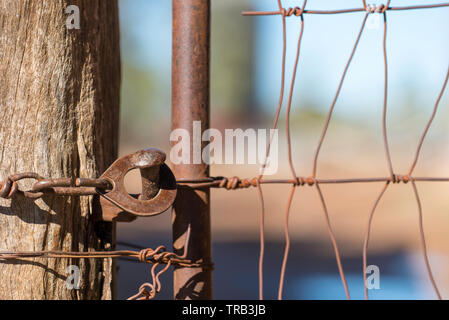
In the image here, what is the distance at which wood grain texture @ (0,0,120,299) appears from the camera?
39.3 inches

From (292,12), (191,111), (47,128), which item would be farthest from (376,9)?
(47,128)

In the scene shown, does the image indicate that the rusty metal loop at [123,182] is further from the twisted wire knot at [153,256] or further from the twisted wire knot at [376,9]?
the twisted wire knot at [376,9]

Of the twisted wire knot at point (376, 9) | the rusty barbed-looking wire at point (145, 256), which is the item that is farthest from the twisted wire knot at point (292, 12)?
the rusty barbed-looking wire at point (145, 256)

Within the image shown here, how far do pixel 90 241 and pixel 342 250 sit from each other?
658cm

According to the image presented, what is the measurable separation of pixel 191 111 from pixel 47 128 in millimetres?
314

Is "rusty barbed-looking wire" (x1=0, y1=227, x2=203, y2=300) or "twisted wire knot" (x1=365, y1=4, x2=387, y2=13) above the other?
"twisted wire knot" (x1=365, y1=4, x2=387, y2=13)

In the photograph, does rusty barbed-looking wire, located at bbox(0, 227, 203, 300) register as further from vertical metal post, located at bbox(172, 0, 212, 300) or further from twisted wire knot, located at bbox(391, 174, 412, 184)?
twisted wire knot, located at bbox(391, 174, 412, 184)

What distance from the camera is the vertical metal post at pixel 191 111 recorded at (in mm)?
1151

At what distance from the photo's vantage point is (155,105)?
15008mm

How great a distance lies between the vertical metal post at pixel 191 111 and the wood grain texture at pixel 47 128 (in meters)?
0.18

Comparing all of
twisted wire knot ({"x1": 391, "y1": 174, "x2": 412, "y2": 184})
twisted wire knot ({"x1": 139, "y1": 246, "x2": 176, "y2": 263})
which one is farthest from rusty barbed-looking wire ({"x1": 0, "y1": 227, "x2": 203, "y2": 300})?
twisted wire knot ({"x1": 391, "y1": 174, "x2": 412, "y2": 184})

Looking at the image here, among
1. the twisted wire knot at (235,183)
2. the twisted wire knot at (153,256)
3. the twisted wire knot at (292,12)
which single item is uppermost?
the twisted wire knot at (292,12)

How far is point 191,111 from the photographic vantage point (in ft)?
3.77

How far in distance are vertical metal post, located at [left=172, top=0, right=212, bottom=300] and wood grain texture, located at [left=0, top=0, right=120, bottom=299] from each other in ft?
0.59
